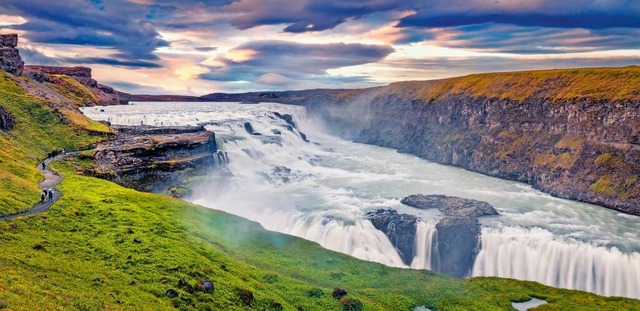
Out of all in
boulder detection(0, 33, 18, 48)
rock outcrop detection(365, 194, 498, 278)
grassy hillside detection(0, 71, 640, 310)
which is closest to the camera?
grassy hillside detection(0, 71, 640, 310)

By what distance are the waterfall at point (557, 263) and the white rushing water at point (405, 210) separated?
82mm

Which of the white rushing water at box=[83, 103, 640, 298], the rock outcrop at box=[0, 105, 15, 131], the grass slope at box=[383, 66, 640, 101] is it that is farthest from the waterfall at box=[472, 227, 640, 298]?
the rock outcrop at box=[0, 105, 15, 131]

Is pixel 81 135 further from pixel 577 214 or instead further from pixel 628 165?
pixel 628 165

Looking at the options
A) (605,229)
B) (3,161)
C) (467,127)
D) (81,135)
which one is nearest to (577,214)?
(605,229)

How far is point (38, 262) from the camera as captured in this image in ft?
74.0

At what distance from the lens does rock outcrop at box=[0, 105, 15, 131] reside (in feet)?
195

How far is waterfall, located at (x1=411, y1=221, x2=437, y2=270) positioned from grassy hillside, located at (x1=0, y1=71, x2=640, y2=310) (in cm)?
1001

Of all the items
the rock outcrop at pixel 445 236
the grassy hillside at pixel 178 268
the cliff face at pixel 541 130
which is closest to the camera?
the grassy hillside at pixel 178 268

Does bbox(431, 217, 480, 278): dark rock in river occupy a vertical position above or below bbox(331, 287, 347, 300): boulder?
below

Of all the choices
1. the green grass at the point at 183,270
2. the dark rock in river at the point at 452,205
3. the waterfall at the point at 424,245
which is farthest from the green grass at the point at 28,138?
the dark rock in river at the point at 452,205

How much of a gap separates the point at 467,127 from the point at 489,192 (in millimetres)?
35636

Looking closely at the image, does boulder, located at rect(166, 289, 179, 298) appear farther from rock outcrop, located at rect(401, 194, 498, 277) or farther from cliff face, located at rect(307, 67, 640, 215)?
cliff face, located at rect(307, 67, 640, 215)

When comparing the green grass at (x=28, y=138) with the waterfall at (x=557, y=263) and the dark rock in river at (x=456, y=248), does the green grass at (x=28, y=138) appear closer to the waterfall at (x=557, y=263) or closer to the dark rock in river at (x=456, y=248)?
the dark rock in river at (x=456, y=248)

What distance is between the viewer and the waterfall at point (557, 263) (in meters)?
39.1
